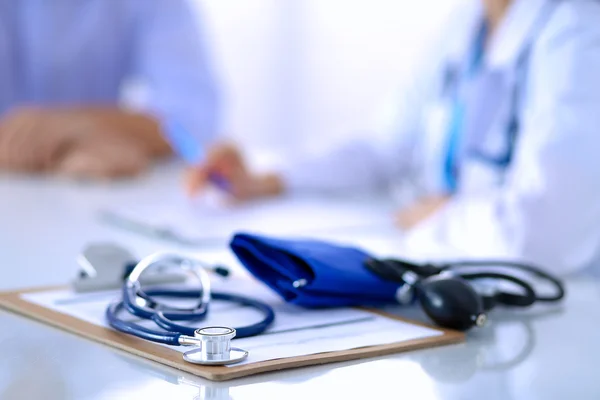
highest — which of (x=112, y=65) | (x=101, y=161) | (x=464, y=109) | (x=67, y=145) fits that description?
(x=112, y=65)

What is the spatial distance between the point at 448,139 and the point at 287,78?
2232 millimetres

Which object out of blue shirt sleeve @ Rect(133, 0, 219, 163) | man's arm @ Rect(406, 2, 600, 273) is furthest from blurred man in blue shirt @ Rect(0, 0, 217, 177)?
man's arm @ Rect(406, 2, 600, 273)

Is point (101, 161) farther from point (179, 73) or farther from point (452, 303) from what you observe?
point (452, 303)

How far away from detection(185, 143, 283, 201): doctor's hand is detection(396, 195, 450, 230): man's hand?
308 mm

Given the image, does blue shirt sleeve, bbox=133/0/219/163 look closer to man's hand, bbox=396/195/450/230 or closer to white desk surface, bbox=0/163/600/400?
man's hand, bbox=396/195/450/230

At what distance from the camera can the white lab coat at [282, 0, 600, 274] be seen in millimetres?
1116

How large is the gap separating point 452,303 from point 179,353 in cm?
24

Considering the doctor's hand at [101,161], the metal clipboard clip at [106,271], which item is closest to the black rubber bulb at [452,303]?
the metal clipboard clip at [106,271]

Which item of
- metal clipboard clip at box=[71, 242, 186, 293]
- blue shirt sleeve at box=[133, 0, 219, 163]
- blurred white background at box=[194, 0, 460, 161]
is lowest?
metal clipboard clip at box=[71, 242, 186, 293]

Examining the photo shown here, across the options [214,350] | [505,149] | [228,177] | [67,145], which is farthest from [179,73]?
[214,350]

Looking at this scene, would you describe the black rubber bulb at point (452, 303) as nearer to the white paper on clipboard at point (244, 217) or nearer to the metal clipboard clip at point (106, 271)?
the metal clipboard clip at point (106, 271)

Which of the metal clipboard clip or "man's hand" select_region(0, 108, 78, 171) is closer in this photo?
the metal clipboard clip

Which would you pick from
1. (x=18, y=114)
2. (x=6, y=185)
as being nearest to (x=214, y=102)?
(x=18, y=114)

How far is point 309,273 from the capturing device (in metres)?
0.80
